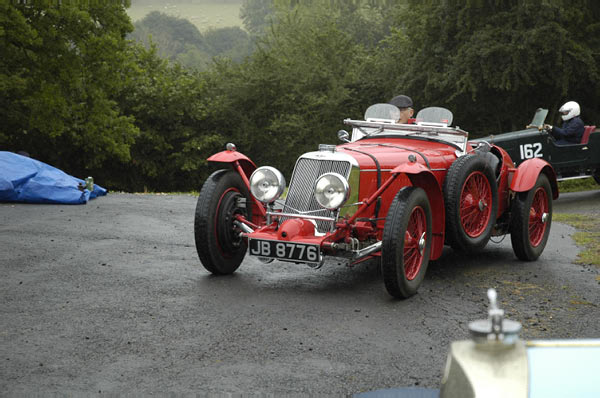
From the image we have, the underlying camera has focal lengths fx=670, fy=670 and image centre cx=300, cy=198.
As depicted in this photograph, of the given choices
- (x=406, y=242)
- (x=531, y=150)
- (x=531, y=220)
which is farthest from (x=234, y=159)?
(x=531, y=150)

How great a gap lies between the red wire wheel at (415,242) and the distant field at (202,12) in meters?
101

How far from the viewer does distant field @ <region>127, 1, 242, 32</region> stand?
10606 cm

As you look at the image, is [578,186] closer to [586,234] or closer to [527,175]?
[586,234]

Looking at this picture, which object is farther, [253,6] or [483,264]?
[253,6]

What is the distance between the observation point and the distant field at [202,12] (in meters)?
106

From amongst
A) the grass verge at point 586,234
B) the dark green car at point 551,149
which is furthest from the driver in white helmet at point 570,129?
the grass verge at point 586,234

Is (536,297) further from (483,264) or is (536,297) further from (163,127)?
(163,127)

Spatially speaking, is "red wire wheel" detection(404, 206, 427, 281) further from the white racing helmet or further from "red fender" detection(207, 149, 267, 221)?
the white racing helmet

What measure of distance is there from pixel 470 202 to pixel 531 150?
8491mm

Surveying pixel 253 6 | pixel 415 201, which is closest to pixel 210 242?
pixel 415 201

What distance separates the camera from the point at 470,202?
733 centimetres

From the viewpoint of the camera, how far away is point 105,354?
4.52 meters

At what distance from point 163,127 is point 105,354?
29792 mm

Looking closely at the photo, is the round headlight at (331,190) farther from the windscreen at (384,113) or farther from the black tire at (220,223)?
the windscreen at (384,113)
